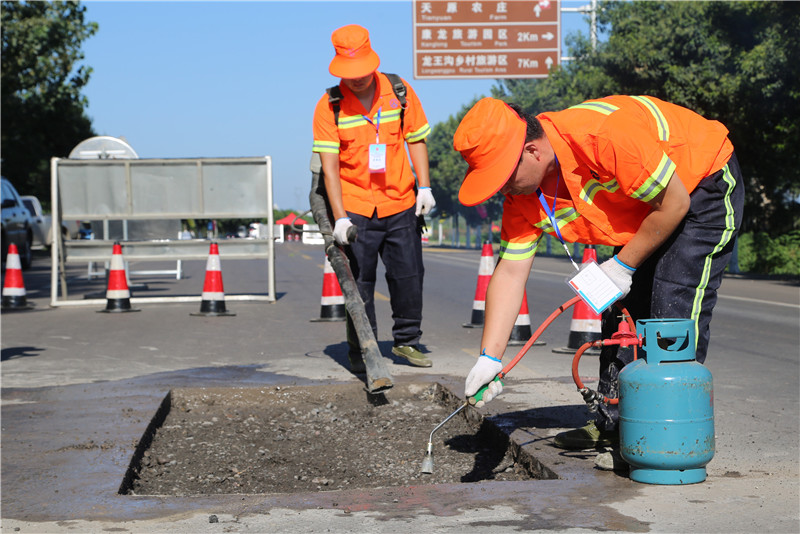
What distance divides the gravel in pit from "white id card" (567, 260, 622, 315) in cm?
98

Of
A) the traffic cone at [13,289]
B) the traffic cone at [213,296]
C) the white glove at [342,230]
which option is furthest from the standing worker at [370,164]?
the traffic cone at [13,289]

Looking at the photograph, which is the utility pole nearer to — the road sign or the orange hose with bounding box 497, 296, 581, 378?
the road sign

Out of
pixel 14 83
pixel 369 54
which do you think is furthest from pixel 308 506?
pixel 14 83

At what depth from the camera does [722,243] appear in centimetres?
383

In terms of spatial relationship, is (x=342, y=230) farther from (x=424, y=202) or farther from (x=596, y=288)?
(x=596, y=288)

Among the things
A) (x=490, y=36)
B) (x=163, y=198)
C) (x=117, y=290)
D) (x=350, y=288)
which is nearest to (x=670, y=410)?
(x=350, y=288)

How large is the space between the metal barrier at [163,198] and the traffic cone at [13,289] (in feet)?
1.31

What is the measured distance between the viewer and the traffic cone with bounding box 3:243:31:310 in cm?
1280

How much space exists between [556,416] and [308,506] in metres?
1.99

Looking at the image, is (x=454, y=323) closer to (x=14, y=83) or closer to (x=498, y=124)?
(x=498, y=124)

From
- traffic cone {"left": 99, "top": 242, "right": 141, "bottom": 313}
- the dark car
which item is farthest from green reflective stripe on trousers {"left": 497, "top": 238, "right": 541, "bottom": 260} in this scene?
the dark car

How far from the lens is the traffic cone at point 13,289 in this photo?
42.0 feet

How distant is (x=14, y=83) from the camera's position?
2658 centimetres

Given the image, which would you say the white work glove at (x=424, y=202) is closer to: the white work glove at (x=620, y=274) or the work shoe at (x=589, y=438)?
the work shoe at (x=589, y=438)
